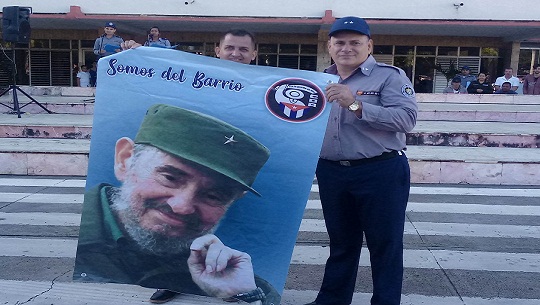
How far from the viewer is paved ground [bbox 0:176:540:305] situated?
13.1 feet

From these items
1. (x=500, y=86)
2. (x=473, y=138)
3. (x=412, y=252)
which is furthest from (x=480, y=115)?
(x=412, y=252)

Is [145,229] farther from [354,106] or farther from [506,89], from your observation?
[506,89]

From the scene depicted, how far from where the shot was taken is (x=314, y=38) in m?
25.7

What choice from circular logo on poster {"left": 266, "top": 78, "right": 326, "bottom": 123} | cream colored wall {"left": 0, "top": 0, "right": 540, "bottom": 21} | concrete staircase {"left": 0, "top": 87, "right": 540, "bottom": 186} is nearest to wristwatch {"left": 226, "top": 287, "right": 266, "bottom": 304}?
circular logo on poster {"left": 266, "top": 78, "right": 326, "bottom": 123}

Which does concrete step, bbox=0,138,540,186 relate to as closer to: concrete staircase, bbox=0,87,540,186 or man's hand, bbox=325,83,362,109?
concrete staircase, bbox=0,87,540,186

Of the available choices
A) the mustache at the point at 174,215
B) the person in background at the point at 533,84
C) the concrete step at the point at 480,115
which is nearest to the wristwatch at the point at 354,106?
the mustache at the point at 174,215

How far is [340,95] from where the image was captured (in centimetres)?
288

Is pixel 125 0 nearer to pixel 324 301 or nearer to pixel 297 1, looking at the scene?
pixel 297 1

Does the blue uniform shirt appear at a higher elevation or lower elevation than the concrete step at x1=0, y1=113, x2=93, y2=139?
higher

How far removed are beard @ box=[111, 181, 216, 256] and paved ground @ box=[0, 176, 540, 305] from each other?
76 cm

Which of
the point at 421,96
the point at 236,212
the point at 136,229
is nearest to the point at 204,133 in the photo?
the point at 236,212

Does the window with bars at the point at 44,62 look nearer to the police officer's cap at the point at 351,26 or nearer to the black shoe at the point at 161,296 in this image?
the black shoe at the point at 161,296

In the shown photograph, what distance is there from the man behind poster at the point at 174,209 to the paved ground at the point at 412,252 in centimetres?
64

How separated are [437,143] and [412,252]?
6.00 metres
